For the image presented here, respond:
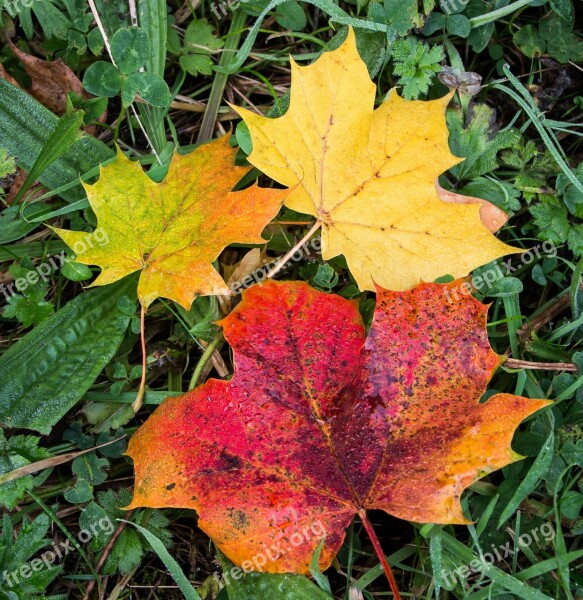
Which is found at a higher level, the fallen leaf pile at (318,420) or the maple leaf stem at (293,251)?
the maple leaf stem at (293,251)

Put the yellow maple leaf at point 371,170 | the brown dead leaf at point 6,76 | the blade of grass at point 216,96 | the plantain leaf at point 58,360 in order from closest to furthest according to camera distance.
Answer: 1. the yellow maple leaf at point 371,170
2. the plantain leaf at point 58,360
3. the brown dead leaf at point 6,76
4. the blade of grass at point 216,96

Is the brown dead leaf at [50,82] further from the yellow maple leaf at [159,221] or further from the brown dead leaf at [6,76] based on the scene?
the yellow maple leaf at [159,221]

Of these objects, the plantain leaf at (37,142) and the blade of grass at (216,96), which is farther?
the blade of grass at (216,96)

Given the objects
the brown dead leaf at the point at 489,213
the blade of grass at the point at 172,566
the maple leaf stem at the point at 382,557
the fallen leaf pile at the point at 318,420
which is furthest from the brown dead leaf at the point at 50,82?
the maple leaf stem at the point at 382,557

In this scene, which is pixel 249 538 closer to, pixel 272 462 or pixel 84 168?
pixel 272 462

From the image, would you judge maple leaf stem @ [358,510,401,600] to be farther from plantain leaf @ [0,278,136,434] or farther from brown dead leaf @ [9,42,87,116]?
brown dead leaf @ [9,42,87,116]

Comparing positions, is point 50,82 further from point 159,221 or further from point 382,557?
point 382,557
